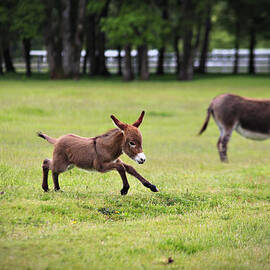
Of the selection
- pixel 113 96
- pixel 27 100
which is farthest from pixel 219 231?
pixel 113 96

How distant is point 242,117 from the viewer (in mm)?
13516

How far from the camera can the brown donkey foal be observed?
7093 mm

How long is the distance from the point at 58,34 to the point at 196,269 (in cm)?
3674

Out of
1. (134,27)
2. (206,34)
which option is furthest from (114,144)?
(206,34)

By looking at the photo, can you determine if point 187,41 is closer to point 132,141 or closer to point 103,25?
point 103,25

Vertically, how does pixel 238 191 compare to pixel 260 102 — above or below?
below

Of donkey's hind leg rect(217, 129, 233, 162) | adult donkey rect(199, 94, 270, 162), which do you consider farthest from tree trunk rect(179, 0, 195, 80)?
donkey's hind leg rect(217, 129, 233, 162)

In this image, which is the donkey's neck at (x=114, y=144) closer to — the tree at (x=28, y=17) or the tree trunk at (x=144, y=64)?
the tree at (x=28, y=17)

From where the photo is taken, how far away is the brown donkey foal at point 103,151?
7.09m

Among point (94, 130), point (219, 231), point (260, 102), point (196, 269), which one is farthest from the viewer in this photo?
point (94, 130)

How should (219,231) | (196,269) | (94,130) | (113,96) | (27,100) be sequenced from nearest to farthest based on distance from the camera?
(196,269) < (219,231) < (94,130) < (27,100) < (113,96)

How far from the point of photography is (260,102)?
1374 centimetres

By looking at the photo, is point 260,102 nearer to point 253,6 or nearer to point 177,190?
point 177,190

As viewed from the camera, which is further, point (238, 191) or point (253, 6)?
point (253, 6)
